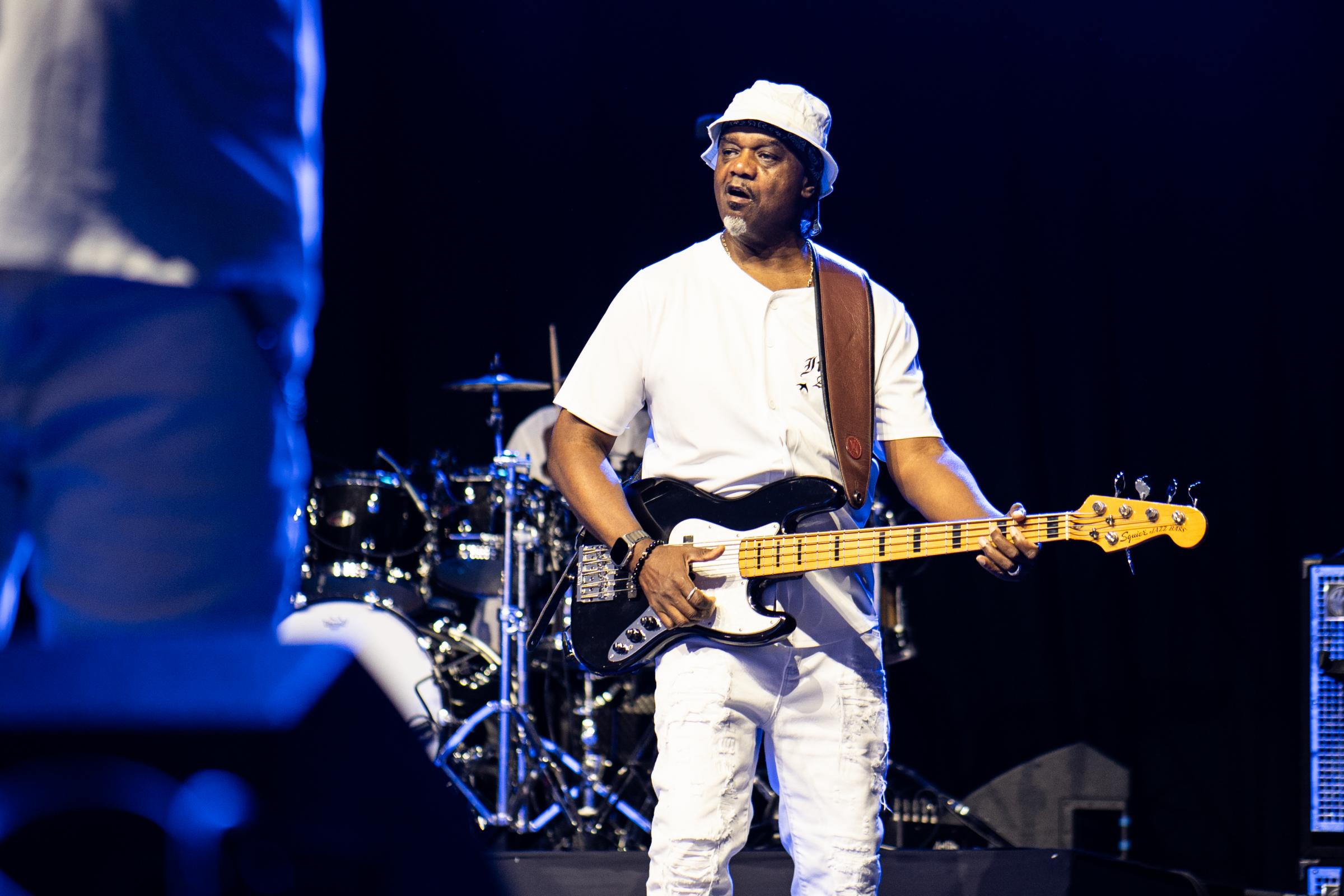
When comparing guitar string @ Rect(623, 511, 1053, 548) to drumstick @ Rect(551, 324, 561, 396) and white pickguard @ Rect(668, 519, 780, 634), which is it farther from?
drumstick @ Rect(551, 324, 561, 396)

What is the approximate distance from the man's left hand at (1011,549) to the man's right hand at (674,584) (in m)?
0.62

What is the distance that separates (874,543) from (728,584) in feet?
1.17

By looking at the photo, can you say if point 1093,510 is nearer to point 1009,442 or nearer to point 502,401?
point 1009,442

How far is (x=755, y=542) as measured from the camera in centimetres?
311

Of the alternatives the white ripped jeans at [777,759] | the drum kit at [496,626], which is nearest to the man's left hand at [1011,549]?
the white ripped jeans at [777,759]

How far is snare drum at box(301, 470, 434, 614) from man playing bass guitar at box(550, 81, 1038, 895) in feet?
9.96

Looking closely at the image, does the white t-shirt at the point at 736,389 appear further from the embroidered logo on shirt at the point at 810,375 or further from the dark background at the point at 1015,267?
the dark background at the point at 1015,267

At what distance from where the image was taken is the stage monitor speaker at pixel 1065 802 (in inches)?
233

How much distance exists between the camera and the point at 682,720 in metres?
Answer: 3.05

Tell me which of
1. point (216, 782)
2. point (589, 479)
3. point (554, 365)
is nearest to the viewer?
point (216, 782)

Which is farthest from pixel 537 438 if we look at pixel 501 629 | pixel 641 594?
pixel 641 594

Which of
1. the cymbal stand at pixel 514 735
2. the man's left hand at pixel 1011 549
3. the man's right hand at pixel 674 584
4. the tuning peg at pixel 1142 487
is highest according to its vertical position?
the tuning peg at pixel 1142 487

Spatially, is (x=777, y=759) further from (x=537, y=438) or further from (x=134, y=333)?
(x=537, y=438)

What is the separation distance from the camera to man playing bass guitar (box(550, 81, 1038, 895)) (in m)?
3.05
